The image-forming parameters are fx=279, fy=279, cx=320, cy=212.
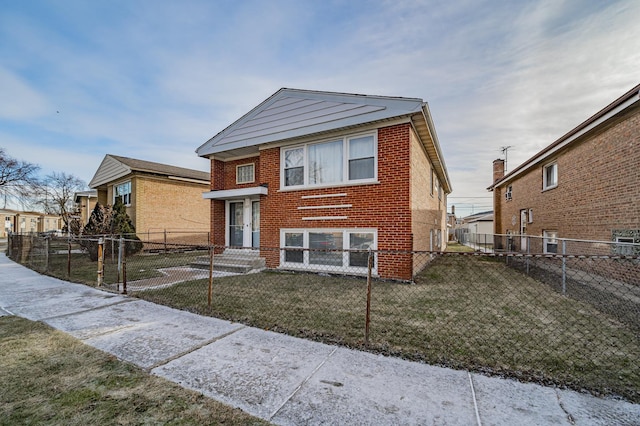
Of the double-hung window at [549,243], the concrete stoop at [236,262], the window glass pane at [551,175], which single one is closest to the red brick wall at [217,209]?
the concrete stoop at [236,262]

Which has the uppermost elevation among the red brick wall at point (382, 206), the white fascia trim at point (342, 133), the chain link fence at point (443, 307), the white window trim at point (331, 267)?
the white fascia trim at point (342, 133)

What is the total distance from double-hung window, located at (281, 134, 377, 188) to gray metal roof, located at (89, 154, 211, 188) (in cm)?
1048

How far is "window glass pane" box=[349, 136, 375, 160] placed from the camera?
27.1ft

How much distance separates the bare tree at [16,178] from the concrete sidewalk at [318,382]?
30856 millimetres

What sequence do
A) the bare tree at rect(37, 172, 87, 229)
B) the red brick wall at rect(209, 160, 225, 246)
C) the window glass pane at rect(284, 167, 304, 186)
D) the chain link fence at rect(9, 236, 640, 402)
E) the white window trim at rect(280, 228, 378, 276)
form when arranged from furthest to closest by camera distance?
the bare tree at rect(37, 172, 87, 229)
the red brick wall at rect(209, 160, 225, 246)
the window glass pane at rect(284, 167, 304, 186)
the white window trim at rect(280, 228, 378, 276)
the chain link fence at rect(9, 236, 640, 402)

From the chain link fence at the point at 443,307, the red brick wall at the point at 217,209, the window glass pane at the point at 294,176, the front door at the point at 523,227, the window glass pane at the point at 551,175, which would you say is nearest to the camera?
the chain link fence at the point at 443,307

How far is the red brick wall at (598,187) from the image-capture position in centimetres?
724

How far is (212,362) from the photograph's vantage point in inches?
124

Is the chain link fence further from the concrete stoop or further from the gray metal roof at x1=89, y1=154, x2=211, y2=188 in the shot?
the gray metal roof at x1=89, y1=154, x2=211, y2=188

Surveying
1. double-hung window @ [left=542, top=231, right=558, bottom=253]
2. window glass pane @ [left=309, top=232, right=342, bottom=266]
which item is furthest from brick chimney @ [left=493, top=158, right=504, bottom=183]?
window glass pane @ [left=309, top=232, right=342, bottom=266]

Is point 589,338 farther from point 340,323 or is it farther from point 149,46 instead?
point 149,46

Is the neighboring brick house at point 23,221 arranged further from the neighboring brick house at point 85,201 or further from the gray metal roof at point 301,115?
the gray metal roof at point 301,115

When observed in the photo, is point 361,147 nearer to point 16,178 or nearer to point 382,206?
point 382,206

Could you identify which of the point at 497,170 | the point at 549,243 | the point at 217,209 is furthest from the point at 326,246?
the point at 497,170
